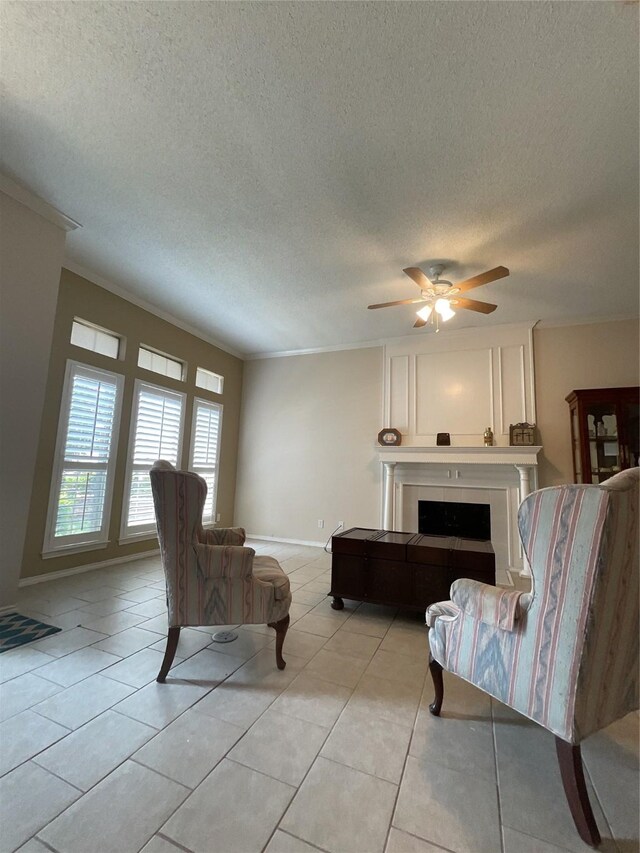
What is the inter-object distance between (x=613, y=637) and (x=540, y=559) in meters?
0.34

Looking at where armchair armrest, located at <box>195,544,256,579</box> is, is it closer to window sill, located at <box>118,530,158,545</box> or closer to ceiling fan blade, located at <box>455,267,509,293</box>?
ceiling fan blade, located at <box>455,267,509,293</box>

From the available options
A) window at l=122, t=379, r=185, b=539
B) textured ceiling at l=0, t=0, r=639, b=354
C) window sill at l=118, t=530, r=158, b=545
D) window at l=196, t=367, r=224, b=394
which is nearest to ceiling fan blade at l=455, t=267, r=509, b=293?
textured ceiling at l=0, t=0, r=639, b=354

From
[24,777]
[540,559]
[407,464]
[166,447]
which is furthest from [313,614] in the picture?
[166,447]

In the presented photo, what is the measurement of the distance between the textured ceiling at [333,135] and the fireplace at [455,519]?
9.31ft

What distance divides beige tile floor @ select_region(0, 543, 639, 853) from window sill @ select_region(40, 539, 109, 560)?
1.46m

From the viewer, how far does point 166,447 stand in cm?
510

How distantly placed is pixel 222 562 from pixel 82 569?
2881 millimetres

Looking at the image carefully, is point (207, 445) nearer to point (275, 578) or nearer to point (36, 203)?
point (36, 203)

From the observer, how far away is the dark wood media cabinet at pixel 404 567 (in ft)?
9.61

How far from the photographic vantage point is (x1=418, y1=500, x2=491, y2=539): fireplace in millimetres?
4930

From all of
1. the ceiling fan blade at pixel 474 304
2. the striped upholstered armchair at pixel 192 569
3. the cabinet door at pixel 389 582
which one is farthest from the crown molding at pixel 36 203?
the cabinet door at pixel 389 582

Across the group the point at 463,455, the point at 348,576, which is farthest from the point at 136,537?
the point at 463,455

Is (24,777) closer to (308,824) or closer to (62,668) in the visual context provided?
(62,668)

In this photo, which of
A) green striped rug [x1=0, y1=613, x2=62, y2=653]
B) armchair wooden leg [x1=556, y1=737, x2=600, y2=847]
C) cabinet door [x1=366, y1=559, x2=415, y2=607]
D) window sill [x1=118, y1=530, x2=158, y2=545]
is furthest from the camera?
window sill [x1=118, y1=530, x2=158, y2=545]
